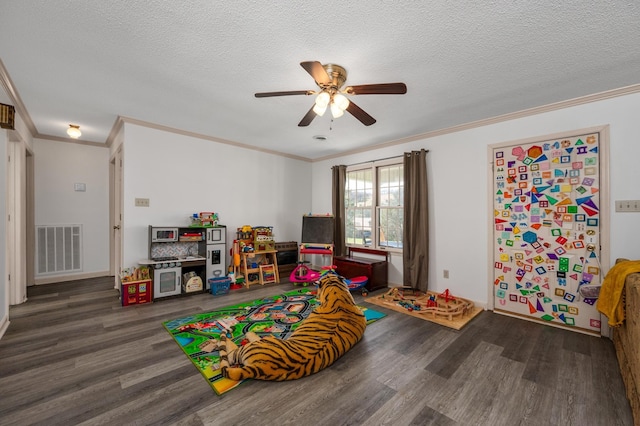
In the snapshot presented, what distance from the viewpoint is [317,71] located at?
73.5 inches

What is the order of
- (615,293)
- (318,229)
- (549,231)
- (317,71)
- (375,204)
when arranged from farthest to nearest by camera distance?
(318,229), (375,204), (549,231), (615,293), (317,71)

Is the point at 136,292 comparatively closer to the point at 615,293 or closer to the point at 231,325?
the point at 231,325

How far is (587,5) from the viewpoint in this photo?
1580 mm

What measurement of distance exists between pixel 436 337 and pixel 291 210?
12.3 feet

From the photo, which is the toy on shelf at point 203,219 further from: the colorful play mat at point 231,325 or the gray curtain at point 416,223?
the gray curtain at point 416,223

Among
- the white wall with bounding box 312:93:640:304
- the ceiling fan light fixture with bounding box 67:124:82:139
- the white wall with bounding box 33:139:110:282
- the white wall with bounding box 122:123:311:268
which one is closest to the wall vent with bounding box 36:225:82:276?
the white wall with bounding box 33:139:110:282

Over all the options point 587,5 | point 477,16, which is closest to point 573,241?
point 587,5

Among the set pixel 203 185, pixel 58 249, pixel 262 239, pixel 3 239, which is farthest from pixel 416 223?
pixel 58 249

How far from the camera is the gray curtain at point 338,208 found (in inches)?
205

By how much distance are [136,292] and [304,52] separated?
11.6ft

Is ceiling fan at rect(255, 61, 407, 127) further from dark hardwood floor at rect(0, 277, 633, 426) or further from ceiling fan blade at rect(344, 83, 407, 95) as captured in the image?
dark hardwood floor at rect(0, 277, 633, 426)

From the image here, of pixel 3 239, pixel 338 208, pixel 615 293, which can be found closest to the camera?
pixel 615 293

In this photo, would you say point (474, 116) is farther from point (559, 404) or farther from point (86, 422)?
point (86, 422)

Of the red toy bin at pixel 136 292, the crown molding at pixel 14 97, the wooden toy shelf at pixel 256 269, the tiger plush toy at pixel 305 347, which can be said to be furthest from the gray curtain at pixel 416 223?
the crown molding at pixel 14 97
